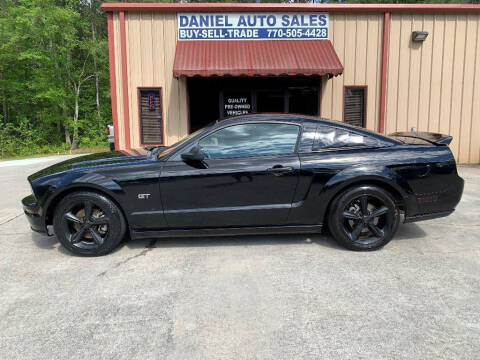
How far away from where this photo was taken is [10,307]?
9.13 ft

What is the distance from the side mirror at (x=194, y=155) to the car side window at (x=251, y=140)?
150 mm

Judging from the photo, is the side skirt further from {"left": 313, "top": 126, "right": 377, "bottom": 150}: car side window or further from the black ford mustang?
{"left": 313, "top": 126, "right": 377, "bottom": 150}: car side window

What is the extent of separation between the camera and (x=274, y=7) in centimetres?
916

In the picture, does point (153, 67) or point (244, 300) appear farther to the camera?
Answer: point (153, 67)

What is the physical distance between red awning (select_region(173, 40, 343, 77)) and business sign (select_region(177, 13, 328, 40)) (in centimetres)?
18

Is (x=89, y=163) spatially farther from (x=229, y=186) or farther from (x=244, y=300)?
(x=244, y=300)

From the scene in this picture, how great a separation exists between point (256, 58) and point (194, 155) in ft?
19.6

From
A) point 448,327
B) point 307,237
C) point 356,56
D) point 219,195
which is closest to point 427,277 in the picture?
point 448,327

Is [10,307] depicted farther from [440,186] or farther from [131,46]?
[131,46]

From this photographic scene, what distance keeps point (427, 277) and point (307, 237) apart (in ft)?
4.67

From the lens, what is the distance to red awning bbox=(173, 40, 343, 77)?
27.7 ft

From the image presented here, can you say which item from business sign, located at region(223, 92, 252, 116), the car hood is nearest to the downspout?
business sign, located at region(223, 92, 252, 116)

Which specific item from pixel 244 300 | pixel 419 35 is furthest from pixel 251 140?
pixel 419 35

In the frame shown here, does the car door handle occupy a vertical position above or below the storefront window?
below
